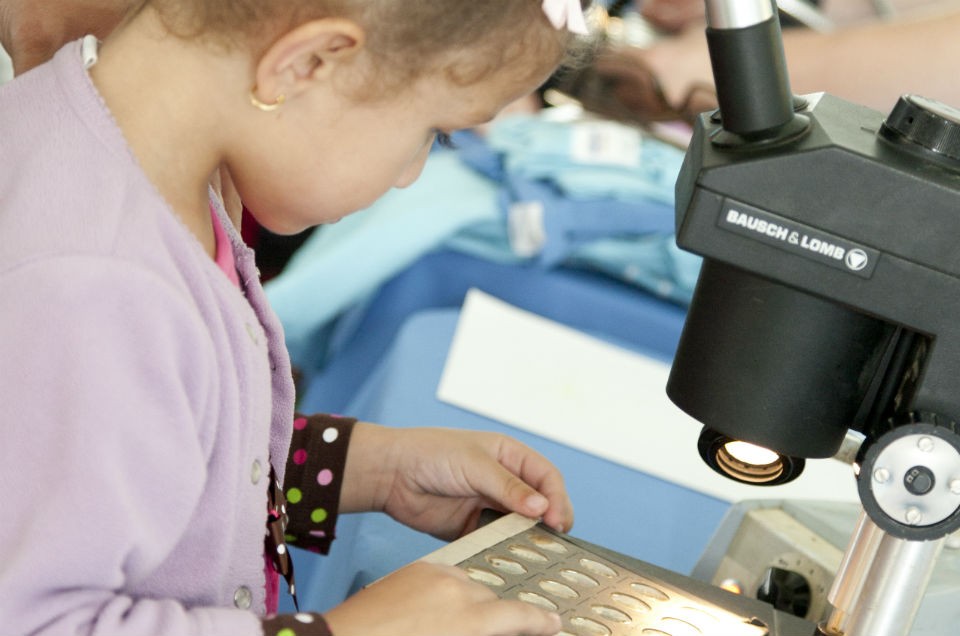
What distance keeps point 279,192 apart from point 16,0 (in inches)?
12.5

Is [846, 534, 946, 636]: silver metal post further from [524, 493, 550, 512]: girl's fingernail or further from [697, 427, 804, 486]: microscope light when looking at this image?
[524, 493, 550, 512]: girl's fingernail

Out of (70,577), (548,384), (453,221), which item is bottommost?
(70,577)

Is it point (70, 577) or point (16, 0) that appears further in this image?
point (16, 0)

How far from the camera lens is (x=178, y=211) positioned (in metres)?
0.62

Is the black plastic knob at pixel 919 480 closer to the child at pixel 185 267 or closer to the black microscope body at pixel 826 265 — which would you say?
the black microscope body at pixel 826 265

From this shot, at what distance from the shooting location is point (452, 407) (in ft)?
3.71

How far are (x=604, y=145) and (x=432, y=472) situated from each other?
776 millimetres

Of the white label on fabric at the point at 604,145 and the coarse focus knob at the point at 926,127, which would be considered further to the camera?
the white label on fabric at the point at 604,145

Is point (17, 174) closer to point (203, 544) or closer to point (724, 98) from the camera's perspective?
point (203, 544)

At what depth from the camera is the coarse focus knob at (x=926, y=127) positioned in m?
0.51

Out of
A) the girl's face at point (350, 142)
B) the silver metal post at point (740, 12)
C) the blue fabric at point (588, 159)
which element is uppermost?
the blue fabric at point (588, 159)

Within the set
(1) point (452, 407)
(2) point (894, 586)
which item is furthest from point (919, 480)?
(1) point (452, 407)

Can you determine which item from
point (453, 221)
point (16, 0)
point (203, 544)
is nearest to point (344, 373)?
point (453, 221)

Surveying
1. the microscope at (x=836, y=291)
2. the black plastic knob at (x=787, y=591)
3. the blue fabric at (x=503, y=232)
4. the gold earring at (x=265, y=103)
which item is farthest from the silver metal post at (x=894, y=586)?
the blue fabric at (x=503, y=232)
